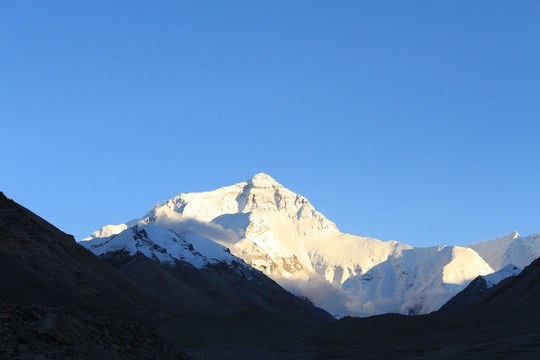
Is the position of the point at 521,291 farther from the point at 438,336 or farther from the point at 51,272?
the point at 51,272

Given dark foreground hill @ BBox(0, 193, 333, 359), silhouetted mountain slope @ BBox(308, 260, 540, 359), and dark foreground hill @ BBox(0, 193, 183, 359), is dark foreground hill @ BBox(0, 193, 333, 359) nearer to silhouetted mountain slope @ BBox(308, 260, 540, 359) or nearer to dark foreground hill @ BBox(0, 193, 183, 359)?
dark foreground hill @ BBox(0, 193, 183, 359)

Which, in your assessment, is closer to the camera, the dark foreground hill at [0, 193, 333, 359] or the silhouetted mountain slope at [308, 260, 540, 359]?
the dark foreground hill at [0, 193, 333, 359]

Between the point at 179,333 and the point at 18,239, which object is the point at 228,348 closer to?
the point at 179,333

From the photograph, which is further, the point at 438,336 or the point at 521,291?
the point at 521,291

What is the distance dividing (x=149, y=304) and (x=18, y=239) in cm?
3943

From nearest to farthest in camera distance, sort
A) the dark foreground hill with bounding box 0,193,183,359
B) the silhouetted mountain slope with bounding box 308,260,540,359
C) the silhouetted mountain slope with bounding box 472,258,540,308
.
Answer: the dark foreground hill with bounding box 0,193,183,359 < the silhouetted mountain slope with bounding box 308,260,540,359 < the silhouetted mountain slope with bounding box 472,258,540,308

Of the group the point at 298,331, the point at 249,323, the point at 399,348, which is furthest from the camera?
the point at 249,323

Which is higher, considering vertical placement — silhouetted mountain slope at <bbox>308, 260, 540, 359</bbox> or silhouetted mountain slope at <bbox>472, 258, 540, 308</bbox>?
silhouetted mountain slope at <bbox>472, 258, 540, 308</bbox>

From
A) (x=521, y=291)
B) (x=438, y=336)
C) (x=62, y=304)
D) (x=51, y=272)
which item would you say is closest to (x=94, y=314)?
(x=438, y=336)

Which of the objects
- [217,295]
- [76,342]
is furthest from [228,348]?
[217,295]

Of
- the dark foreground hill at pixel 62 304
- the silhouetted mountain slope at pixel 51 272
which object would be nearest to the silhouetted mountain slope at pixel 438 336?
the dark foreground hill at pixel 62 304

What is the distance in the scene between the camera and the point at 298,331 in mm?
85500

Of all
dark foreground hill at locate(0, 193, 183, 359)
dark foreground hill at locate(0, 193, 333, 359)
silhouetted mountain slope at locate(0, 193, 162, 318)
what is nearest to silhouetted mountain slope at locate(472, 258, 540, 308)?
dark foreground hill at locate(0, 193, 333, 359)

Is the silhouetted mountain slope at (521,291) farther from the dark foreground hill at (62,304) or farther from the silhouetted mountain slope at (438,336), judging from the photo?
the dark foreground hill at (62,304)
